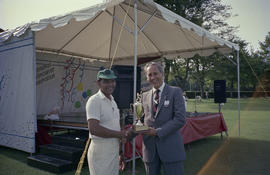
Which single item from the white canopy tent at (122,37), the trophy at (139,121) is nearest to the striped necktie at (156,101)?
the trophy at (139,121)

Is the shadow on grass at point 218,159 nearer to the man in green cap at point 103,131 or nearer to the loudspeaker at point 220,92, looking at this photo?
the loudspeaker at point 220,92

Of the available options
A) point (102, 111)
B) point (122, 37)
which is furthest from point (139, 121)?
point (122, 37)

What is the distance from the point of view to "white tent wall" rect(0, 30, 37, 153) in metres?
5.21

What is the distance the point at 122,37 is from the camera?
26.8 ft

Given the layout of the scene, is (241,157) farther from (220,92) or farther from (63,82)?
(63,82)

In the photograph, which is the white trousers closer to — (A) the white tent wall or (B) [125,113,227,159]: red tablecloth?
(A) the white tent wall

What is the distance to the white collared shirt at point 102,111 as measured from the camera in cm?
210

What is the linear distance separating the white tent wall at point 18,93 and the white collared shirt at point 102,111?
3.52 m

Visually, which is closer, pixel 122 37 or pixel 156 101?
pixel 156 101

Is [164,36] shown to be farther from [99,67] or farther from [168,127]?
[168,127]

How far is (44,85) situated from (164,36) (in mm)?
4300

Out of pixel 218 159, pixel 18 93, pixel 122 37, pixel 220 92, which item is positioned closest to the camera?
pixel 218 159

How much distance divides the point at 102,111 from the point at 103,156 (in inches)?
16.0

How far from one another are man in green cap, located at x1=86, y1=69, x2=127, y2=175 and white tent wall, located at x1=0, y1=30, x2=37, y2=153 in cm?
348
